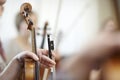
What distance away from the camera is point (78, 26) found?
2.14 m

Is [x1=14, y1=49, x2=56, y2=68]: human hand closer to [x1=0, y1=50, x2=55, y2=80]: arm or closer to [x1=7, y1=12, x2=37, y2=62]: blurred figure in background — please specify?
[x1=0, y1=50, x2=55, y2=80]: arm

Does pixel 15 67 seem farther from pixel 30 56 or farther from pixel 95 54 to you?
pixel 95 54

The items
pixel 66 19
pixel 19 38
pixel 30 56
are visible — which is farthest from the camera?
pixel 66 19

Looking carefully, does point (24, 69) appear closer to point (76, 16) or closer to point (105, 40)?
point (105, 40)

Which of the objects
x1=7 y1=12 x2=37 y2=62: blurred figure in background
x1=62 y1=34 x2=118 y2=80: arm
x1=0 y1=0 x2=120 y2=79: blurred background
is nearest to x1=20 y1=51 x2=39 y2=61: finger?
x1=62 y1=34 x2=118 y2=80: arm

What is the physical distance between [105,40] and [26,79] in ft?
0.74

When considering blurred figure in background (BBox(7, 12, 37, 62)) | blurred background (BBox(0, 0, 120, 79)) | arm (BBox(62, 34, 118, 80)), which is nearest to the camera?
arm (BBox(62, 34, 118, 80))

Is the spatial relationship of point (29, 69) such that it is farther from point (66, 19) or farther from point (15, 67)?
point (66, 19)

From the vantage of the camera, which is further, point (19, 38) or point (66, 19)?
point (66, 19)

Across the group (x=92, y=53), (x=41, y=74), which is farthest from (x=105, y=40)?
(x=41, y=74)

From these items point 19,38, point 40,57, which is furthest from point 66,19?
point 40,57

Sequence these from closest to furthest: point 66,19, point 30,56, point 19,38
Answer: point 30,56, point 19,38, point 66,19

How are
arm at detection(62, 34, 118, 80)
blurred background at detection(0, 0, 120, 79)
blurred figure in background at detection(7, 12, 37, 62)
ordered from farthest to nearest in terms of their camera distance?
1. blurred background at detection(0, 0, 120, 79)
2. blurred figure in background at detection(7, 12, 37, 62)
3. arm at detection(62, 34, 118, 80)

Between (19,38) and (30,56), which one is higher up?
(30,56)
